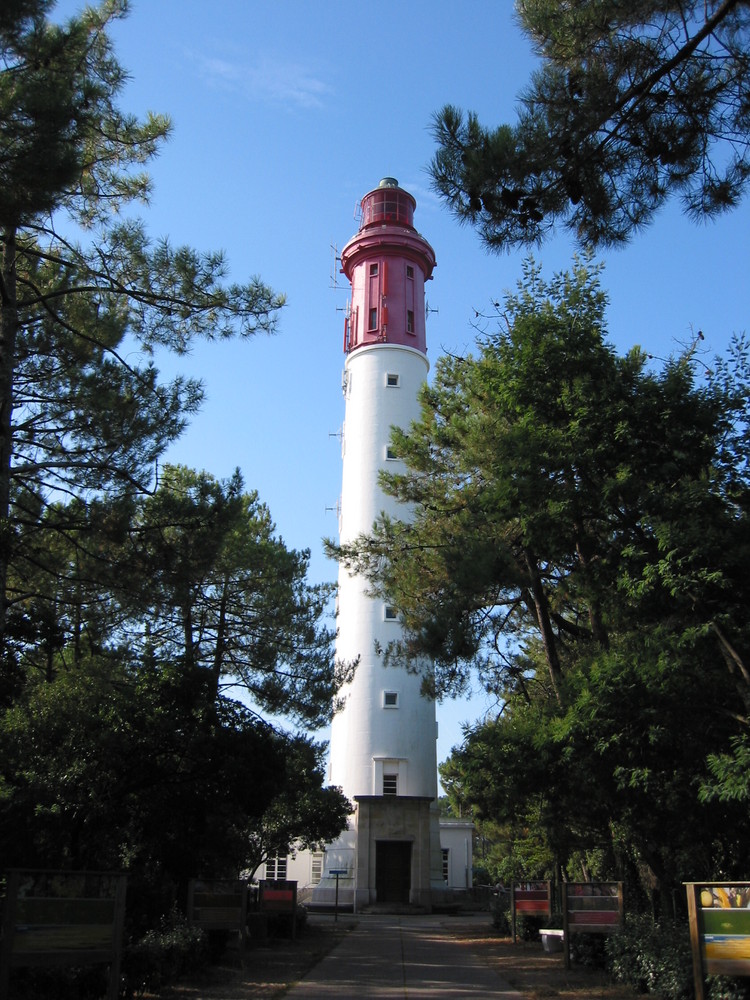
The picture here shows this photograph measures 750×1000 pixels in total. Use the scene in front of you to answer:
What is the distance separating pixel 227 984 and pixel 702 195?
10293 mm

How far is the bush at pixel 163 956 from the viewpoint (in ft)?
30.5

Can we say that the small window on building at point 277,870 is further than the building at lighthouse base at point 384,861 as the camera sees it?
Yes

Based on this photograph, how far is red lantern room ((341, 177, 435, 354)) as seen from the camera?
3512 centimetres

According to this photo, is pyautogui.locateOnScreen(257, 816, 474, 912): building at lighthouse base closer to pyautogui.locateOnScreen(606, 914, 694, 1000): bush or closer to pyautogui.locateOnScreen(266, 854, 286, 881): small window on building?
pyautogui.locateOnScreen(266, 854, 286, 881): small window on building

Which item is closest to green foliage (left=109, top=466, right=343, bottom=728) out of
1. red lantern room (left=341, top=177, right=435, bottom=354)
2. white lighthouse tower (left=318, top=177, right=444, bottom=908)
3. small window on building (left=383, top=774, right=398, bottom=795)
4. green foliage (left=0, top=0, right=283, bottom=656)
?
green foliage (left=0, top=0, right=283, bottom=656)

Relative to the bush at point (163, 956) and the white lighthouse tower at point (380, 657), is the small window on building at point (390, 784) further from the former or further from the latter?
the bush at point (163, 956)

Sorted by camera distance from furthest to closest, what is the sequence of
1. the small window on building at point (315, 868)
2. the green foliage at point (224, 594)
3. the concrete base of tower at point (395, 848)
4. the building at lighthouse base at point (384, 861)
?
the small window on building at point (315, 868) < the concrete base of tower at point (395, 848) < the building at lighthouse base at point (384, 861) < the green foliage at point (224, 594)

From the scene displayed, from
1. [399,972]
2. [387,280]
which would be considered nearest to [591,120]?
[399,972]

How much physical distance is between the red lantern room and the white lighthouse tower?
4 cm

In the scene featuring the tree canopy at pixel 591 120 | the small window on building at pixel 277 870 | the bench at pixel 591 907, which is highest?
the tree canopy at pixel 591 120

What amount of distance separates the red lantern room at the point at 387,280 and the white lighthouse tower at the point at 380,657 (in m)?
0.04

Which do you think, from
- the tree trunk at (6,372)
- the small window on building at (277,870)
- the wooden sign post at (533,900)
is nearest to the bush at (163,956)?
the tree trunk at (6,372)

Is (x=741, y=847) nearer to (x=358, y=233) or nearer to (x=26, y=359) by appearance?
(x=26, y=359)

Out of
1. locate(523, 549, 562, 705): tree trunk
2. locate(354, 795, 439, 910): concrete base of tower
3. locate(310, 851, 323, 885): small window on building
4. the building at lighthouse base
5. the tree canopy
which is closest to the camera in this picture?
the tree canopy
